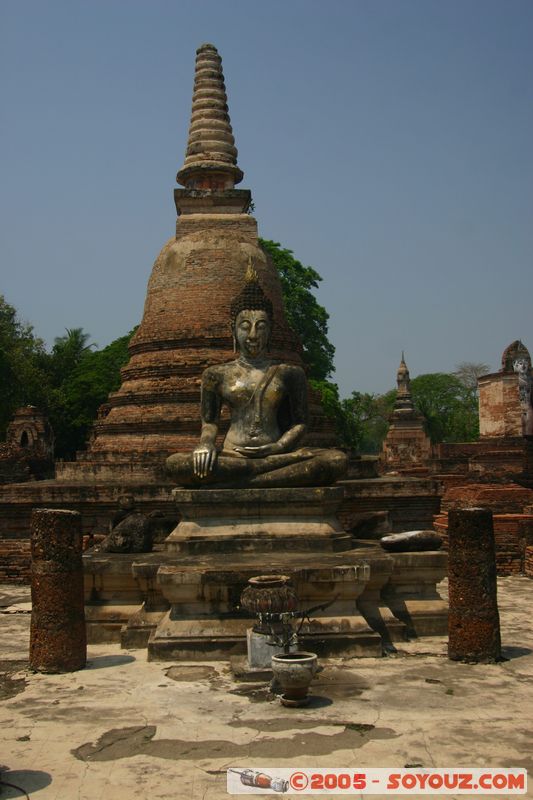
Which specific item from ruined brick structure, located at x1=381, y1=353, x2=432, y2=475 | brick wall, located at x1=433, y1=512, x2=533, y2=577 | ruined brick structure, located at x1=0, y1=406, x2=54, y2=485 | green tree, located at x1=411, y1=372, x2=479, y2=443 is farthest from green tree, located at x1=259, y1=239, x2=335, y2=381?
green tree, located at x1=411, y1=372, x2=479, y2=443

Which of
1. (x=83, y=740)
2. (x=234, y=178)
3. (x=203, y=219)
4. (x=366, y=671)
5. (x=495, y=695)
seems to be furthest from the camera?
(x=234, y=178)

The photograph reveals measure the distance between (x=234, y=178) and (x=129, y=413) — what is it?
623cm

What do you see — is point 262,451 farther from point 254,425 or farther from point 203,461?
point 203,461

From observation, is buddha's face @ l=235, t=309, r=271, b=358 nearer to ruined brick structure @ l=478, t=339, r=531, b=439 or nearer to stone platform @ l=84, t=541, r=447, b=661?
stone platform @ l=84, t=541, r=447, b=661

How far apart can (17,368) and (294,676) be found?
34767 millimetres

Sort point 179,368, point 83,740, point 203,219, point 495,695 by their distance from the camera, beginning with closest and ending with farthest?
point 83,740
point 495,695
point 179,368
point 203,219

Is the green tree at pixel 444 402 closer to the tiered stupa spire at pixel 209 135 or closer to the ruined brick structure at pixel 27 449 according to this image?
the ruined brick structure at pixel 27 449

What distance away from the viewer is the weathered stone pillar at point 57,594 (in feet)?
25.1

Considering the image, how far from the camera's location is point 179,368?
16969mm

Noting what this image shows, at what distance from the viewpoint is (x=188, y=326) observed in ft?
57.1

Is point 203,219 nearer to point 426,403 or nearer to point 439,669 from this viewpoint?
point 439,669

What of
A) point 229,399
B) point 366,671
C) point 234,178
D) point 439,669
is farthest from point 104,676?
point 234,178

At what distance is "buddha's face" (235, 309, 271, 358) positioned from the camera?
10312mm

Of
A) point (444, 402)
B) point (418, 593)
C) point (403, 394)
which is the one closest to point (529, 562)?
point (418, 593)
